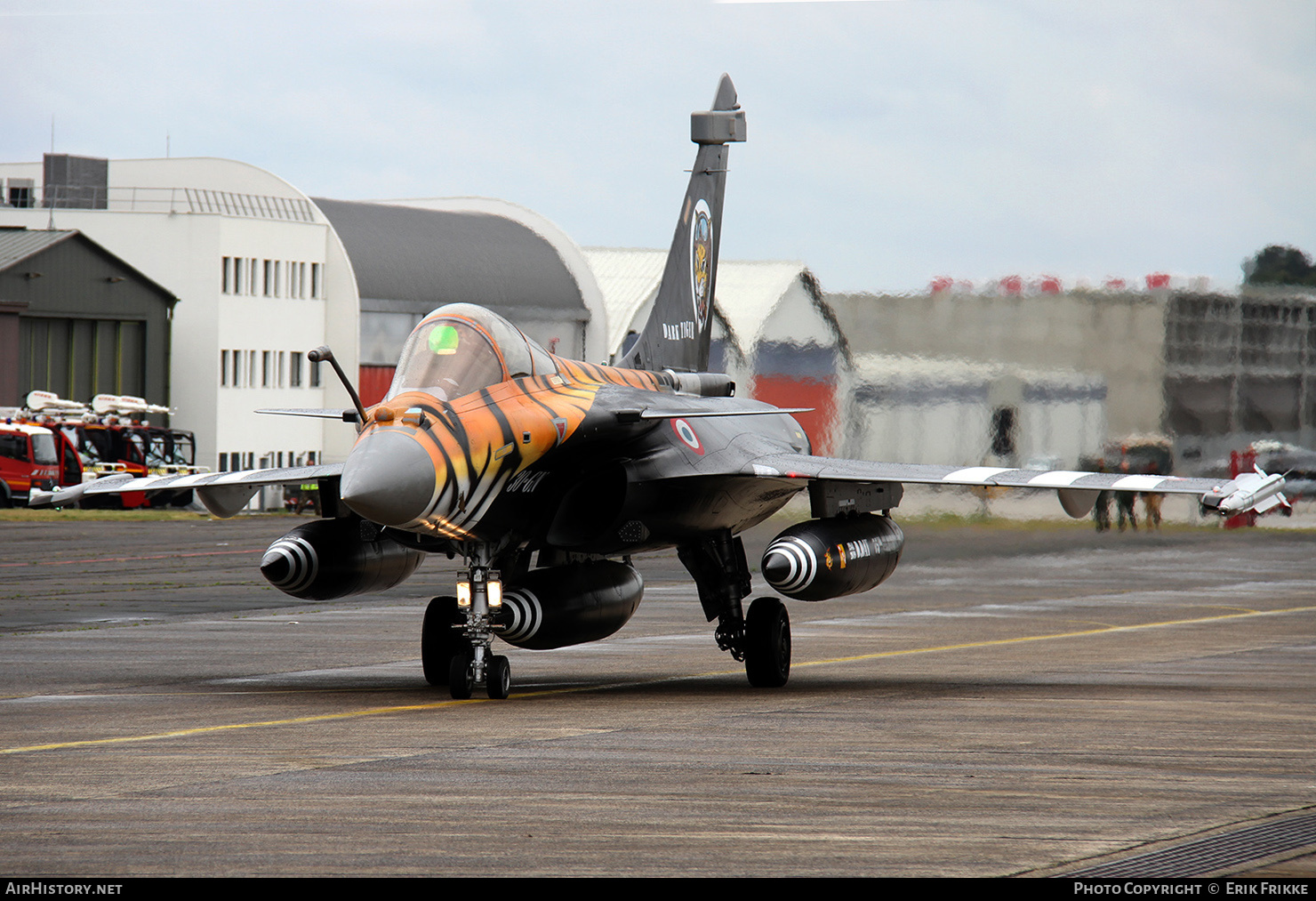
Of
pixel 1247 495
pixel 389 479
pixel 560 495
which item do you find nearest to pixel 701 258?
pixel 560 495

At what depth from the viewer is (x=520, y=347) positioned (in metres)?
15.2

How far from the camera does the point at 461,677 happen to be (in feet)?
49.5

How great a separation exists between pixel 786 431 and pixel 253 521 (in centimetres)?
3745

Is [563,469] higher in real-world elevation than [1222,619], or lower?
higher

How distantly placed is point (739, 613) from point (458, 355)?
4397mm

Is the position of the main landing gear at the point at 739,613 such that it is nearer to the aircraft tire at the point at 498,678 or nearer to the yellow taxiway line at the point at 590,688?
the yellow taxiway line at the point at 590,688

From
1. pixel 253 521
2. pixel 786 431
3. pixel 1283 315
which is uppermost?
pixel 1283 315

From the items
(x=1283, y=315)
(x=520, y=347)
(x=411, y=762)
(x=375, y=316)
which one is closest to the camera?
(x=411, y=762)

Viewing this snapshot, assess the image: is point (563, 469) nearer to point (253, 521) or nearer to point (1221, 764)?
point (1221, 764)

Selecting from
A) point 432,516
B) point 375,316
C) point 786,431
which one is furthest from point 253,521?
point 432,516

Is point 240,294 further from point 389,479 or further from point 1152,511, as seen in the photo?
point 389,479

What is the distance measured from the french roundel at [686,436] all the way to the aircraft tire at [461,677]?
2866mm

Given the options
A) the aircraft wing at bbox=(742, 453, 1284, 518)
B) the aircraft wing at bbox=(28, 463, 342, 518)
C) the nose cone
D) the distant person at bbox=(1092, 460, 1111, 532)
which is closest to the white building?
the distant person at bbox=(1092, 460, 1111, 532)

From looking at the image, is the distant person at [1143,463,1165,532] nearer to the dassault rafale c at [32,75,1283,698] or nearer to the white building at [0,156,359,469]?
the dassault rafale c at [32,75,1283,698]
